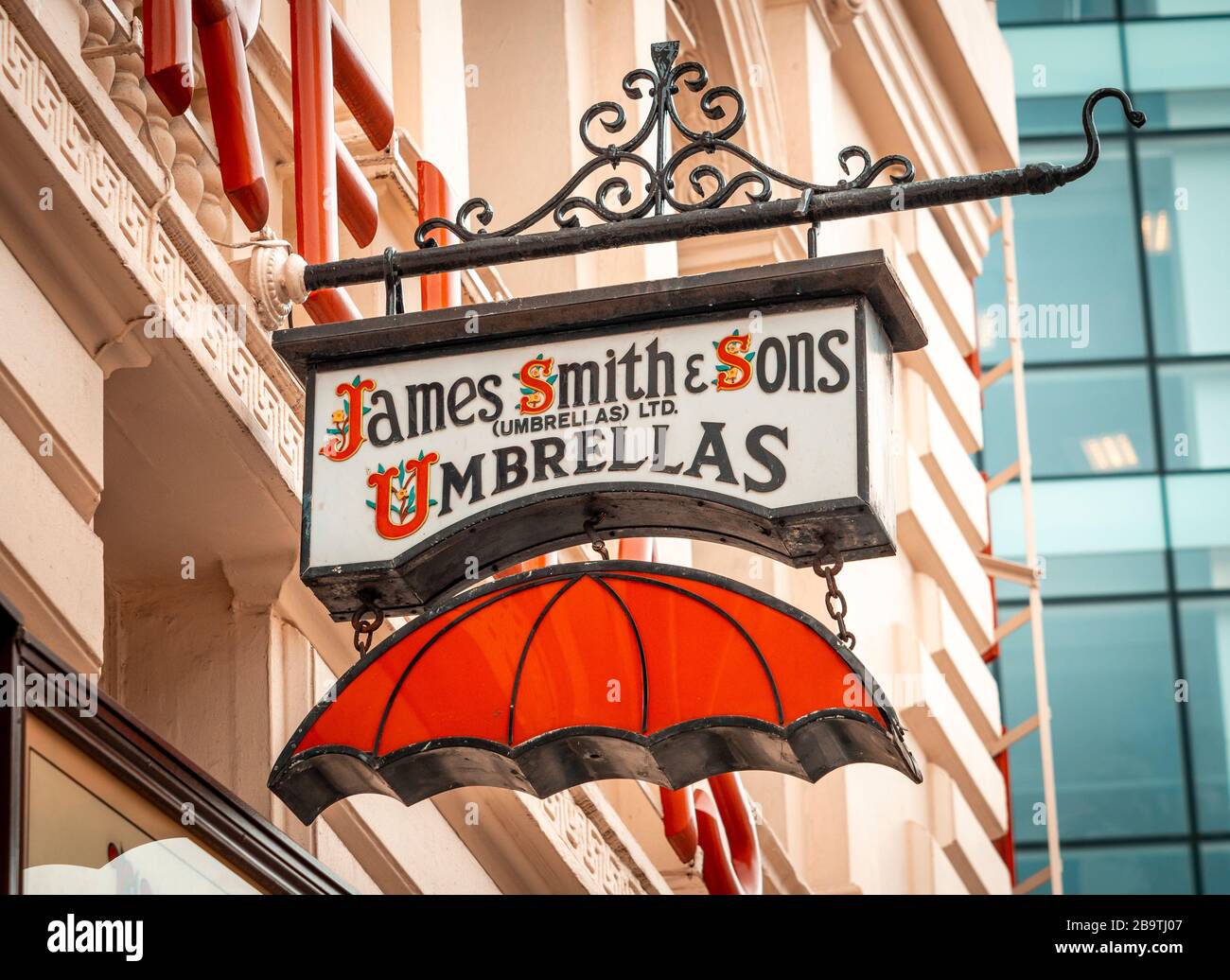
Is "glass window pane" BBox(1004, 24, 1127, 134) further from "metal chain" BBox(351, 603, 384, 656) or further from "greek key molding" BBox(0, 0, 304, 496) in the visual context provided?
"metal chain" BBox(351, 603, 384, 656)

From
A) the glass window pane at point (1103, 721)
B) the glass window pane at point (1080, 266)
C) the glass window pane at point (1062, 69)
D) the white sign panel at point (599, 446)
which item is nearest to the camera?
the white sign panel at point (599, 446)

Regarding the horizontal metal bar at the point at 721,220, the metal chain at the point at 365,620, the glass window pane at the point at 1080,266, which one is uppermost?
the glass window pane at the point at 1080,266

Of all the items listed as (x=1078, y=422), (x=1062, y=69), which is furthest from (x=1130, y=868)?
(x=1062, y=69)

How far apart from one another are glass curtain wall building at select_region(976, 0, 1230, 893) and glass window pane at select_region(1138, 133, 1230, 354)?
0.02 metres

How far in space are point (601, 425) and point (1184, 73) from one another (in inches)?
985

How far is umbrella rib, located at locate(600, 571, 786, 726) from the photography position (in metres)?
6.18

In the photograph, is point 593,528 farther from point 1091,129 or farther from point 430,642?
point 1091,129

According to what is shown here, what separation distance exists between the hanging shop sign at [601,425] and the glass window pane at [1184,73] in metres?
24.5

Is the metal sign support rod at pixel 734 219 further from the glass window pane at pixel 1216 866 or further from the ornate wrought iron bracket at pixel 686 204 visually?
the glass window pane at pixel 1216 866

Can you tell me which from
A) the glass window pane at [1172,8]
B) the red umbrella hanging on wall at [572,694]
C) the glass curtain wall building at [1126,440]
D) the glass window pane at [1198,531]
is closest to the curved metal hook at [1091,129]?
the red umbrella hanging on wall at [572,694]

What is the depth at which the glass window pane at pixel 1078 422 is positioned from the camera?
28516 mm

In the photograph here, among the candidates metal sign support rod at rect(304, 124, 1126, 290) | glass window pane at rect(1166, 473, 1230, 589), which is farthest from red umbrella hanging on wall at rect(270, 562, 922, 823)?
glass window pane at rect(1166, 473, 1230, 589)

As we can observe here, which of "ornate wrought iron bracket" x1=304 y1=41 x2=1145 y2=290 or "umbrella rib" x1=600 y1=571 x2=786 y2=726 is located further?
"ornate wrought iron bracket" x1=304 y1=41 x2=1145 y2=290

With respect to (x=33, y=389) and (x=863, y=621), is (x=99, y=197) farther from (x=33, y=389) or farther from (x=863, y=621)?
(x=863, y=621)
